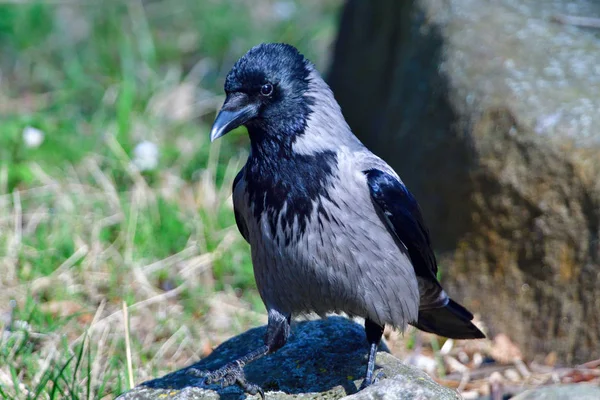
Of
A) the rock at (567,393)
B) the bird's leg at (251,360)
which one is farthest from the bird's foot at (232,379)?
the rock at (567,393)

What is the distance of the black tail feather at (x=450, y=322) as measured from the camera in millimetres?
4242

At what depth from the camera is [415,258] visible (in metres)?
3.91

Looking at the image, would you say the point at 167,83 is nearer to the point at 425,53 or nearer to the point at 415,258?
the point at 425,53

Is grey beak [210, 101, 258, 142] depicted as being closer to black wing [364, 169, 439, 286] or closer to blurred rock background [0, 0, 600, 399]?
black wing [364, 169, 439, 286]

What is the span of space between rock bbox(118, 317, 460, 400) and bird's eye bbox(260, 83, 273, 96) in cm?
121

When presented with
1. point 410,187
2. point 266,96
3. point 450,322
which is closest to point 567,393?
point 450,322

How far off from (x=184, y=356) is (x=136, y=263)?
886 mm

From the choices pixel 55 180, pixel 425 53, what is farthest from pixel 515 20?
pixel 55 180

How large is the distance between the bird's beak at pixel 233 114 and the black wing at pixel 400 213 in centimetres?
58

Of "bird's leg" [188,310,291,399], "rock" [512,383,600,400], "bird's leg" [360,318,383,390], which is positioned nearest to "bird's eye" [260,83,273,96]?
"bird's leg" [188,310,291,399]

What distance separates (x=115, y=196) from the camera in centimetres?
595

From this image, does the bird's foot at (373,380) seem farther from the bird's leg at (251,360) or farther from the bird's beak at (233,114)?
the bird's beak at (233,114)

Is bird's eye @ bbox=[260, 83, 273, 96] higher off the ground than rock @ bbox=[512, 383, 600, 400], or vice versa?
bird's eye @ bbox=[260, 83, 273, 96]

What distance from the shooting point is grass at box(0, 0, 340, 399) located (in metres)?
4.64
